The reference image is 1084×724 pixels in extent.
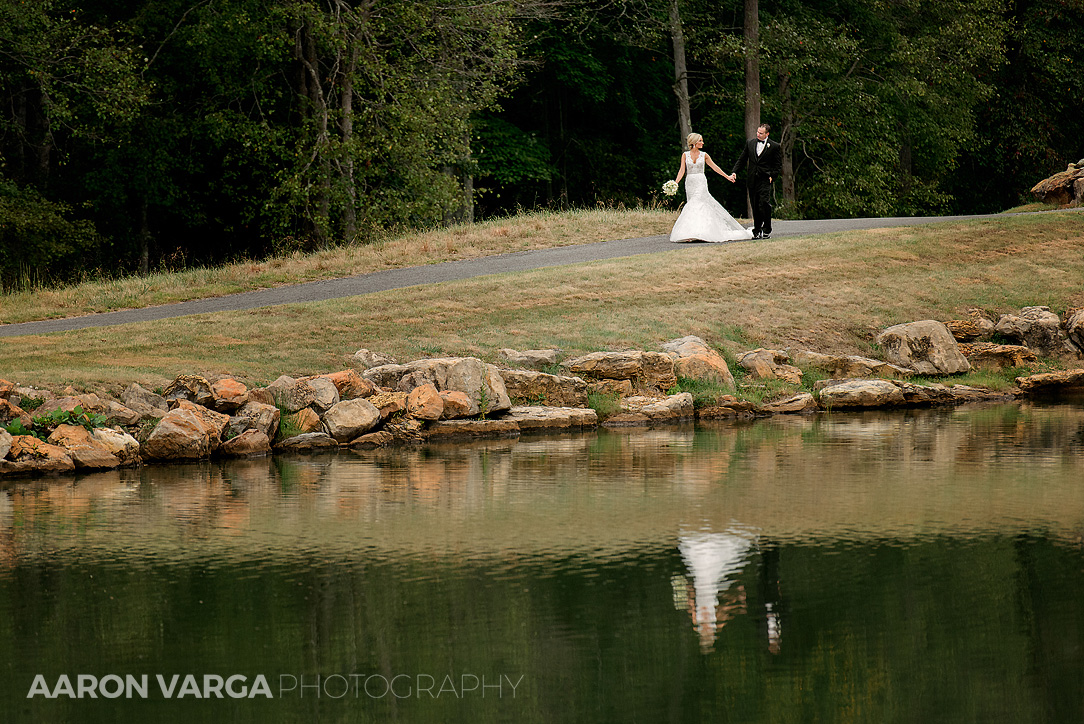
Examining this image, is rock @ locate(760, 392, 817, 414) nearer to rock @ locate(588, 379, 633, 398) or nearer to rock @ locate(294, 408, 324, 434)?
rock @ locate(588, 379, 633, 398)

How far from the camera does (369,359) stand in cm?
1641

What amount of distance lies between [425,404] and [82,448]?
13.4 ft

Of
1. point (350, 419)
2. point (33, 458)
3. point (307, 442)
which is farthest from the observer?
point (350, 419)

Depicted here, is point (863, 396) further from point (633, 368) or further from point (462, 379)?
point (462, 379)

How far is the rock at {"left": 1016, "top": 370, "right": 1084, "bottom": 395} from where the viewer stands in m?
17.7

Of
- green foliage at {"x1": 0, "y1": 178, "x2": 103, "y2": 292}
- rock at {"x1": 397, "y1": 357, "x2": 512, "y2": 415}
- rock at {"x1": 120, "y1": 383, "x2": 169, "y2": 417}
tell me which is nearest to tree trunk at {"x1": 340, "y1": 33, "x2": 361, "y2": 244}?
green foliage at {"x1": 0, "y1": 178, "x2": 103, "y2": 292}

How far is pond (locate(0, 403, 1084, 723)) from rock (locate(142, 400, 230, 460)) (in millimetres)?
1571

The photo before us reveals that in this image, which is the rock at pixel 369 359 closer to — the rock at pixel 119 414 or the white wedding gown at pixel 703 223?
the rock at pixel 119 414

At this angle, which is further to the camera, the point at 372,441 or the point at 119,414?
the point at 372,441

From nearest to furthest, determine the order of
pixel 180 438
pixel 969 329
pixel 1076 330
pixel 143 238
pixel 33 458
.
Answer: pixel 33 458 → pixel 180 438 → pixel 1076 330 → pixel 969 329 → pixel 143 238

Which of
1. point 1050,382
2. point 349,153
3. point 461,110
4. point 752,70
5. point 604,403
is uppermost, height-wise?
point 752,70

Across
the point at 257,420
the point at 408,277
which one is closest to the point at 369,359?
the point at 257,420

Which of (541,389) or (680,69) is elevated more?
(680,69)

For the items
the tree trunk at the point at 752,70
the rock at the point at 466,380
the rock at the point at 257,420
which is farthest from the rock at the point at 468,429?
the tree trunk at the point at 752,70
